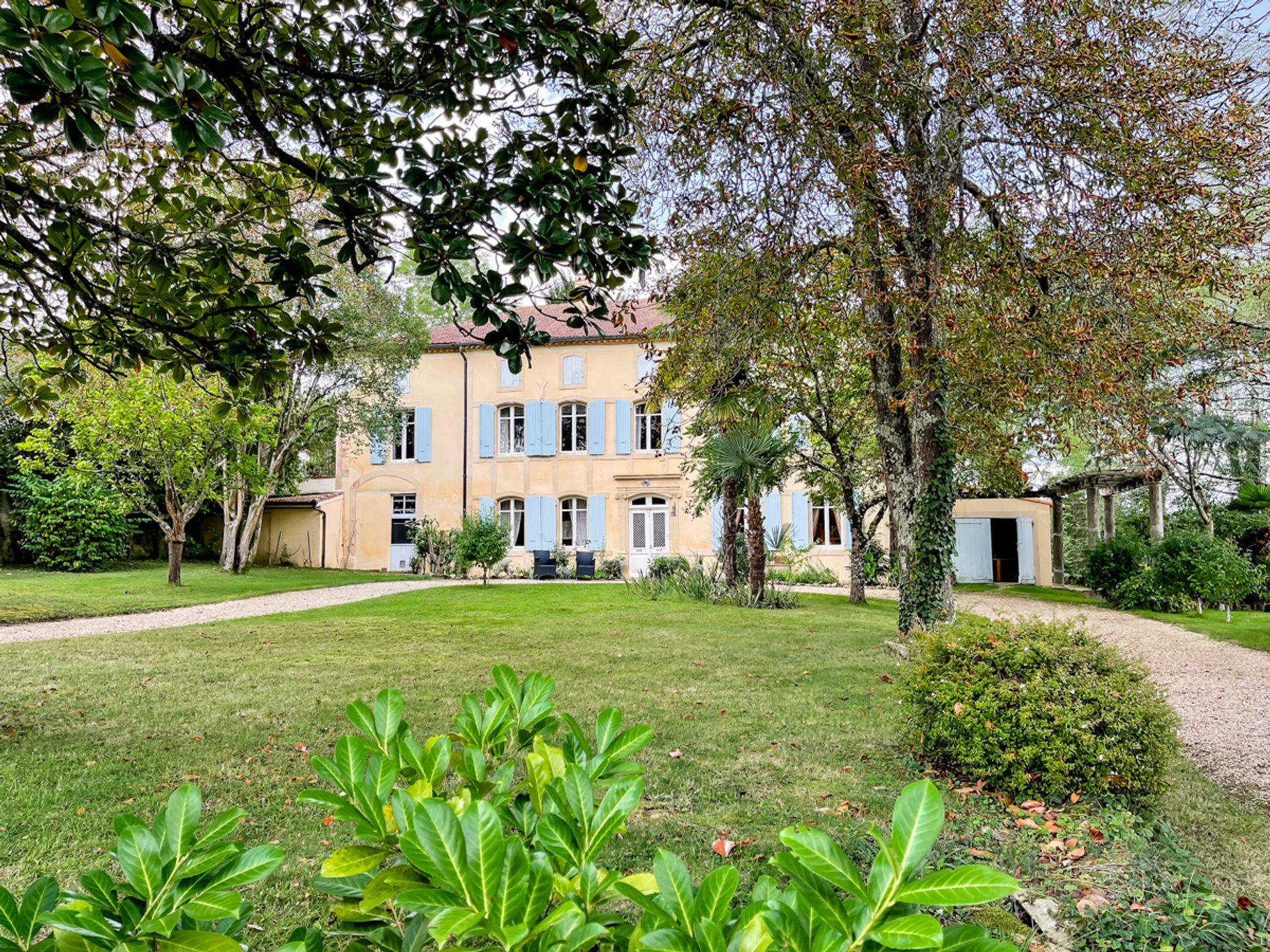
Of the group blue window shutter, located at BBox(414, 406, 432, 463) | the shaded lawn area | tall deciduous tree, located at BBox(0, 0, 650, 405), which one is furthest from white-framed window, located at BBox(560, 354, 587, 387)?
tall deciduous tree, located at BBox(0, 0, 650, 405)

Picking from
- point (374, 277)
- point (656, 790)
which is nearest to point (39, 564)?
point (374, 277)

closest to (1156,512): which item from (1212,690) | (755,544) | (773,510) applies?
(755,544)

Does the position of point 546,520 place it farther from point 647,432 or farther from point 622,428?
point 647,432

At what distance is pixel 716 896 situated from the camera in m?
0.70

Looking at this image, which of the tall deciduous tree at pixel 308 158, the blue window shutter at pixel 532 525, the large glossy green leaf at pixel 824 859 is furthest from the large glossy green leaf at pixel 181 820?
the blue window shutter at pixel 532 525

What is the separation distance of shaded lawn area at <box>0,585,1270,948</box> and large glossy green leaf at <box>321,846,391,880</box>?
2177 mm

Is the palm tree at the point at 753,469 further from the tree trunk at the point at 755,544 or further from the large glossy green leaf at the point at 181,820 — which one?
the large glossy green leaf at the point at 181,820

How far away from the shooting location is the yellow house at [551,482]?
2348cm

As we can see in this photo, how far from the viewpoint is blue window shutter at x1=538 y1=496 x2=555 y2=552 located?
23922 mm

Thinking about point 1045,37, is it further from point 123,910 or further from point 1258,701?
point 123,910

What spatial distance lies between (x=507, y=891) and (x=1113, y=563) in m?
18.6

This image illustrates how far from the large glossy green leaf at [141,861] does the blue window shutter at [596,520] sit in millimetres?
22904

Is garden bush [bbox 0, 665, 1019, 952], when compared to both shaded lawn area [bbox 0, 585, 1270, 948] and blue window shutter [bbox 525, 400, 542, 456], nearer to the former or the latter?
shaded lawn area [bbox 0, 585, 1270, 948]

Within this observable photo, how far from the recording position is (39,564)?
20141mm
